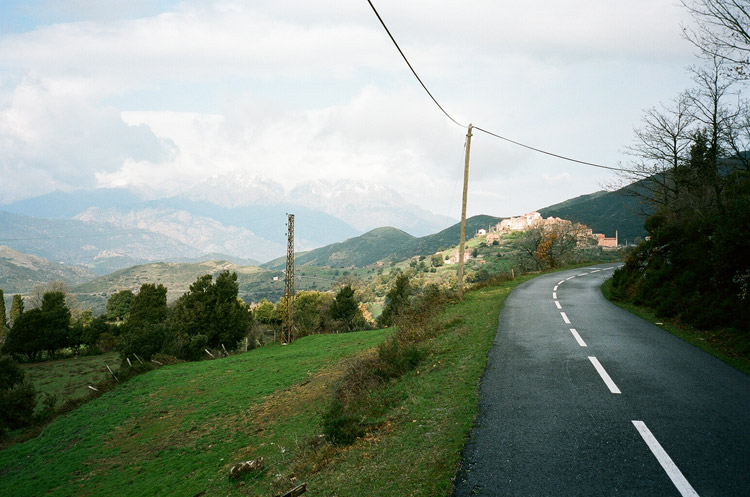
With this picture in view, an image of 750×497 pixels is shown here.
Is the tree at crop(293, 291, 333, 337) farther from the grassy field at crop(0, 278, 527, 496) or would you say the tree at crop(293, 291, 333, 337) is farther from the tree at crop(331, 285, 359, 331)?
the grassy field at crop(0, 278, 527, 496)

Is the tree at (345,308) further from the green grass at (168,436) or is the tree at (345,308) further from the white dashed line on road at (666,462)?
the white dashed line on road at (666,462)

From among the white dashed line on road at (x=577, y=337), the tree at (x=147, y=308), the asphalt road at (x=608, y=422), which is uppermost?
the white dashed line on road at (x=577, y=337)

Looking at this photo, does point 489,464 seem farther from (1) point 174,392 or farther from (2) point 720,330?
(1) point 174,392

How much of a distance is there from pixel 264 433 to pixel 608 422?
11.4 m

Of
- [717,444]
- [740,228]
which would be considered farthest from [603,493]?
[740,228]

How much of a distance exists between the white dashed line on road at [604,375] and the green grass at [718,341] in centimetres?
308

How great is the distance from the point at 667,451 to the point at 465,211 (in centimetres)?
1708

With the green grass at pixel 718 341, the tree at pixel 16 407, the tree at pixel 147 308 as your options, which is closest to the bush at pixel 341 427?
the green grass at pixel 718 341

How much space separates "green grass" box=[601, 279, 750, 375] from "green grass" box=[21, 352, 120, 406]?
134ft

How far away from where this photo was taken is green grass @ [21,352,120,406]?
122ft

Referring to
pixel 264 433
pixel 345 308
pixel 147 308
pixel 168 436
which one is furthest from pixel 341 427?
pixel 147 308

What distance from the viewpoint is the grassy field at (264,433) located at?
6215 mm

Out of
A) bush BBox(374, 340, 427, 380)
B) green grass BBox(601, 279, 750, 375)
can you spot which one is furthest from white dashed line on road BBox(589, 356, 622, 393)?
bush BBox(374, 340, 427, 380)

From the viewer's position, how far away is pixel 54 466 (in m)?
16.0
